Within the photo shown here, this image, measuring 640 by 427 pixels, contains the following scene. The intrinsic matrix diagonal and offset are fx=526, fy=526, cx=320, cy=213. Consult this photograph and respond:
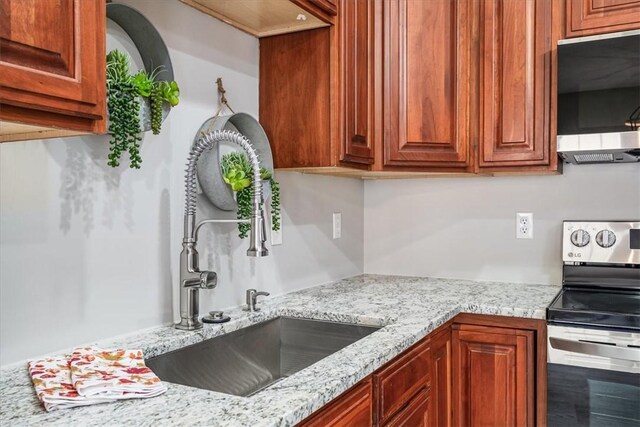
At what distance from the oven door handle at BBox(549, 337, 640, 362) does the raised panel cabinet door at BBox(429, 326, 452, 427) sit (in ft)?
1.12

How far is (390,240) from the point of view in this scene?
2.62m

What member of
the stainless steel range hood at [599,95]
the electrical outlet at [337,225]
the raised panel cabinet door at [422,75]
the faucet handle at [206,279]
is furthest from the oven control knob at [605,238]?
the faucet handle at [206,279]

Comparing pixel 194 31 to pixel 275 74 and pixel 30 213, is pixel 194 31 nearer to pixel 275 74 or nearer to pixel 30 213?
pixel 275 74

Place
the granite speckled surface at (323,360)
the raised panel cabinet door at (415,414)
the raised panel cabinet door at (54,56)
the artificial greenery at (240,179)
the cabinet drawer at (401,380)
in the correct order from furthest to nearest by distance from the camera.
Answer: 1. the artificial greenery at (240,179)
2. the raised panel cabinet door at (415,414)
3. the cabinet drawer at (401,380)
4. the granite speckled surface at (323,360)
5. the raised panel cabinet door at (54,56)

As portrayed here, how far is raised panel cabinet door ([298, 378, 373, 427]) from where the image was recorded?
3.44 feet

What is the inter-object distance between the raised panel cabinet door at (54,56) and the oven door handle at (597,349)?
1531 millimetres

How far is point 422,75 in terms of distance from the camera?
2.10m

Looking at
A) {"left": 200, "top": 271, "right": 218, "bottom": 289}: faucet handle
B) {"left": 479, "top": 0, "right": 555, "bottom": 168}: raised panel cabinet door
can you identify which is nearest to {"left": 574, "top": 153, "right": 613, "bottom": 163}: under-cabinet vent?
{"left": 479, "top": 0, "right": 555, "bottom": 168}: raised panel cabinet door

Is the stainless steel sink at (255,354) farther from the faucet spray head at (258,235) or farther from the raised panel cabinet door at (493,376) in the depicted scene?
the raised panel cabinet door at (493,376)

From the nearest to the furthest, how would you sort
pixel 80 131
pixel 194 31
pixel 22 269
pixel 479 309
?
pixel 80 131 < pixel 22 269 < pixel 194 31 < pixel 479 309

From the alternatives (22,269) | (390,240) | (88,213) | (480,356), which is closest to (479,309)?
(480,356)

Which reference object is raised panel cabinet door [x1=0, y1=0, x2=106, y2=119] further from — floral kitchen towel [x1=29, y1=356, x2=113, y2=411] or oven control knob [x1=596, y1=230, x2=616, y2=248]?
oven control knob [x1=596, y1=230, x2=616, y2=248]

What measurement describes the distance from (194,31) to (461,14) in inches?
43.1

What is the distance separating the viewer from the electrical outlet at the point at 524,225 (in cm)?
231
